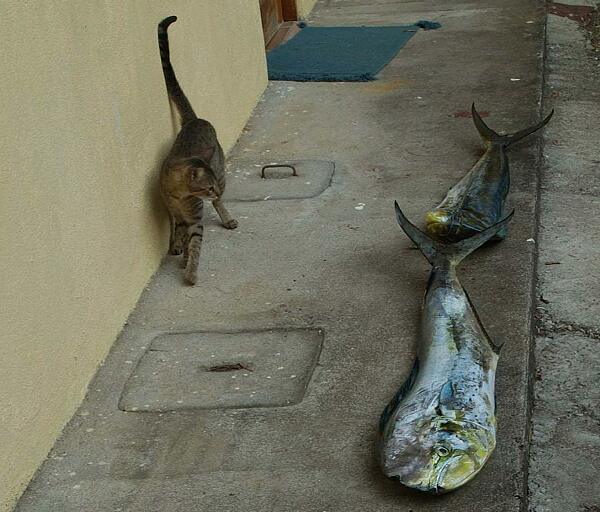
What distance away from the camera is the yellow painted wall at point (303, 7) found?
9.77m

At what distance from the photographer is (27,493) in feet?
11.5

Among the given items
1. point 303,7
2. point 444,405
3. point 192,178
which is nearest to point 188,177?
point 192,178

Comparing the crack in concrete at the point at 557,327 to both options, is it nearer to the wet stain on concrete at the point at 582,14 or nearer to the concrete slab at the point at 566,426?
the concrete slab at the point at 566,426

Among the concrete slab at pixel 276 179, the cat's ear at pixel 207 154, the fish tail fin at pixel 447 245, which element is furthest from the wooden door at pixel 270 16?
the fish tail fin at pixel 447 245

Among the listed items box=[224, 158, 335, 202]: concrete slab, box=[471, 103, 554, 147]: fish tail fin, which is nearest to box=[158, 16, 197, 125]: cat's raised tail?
box=[224, 158, 335, 202]: concrete slab

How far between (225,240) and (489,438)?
2348 millimetres

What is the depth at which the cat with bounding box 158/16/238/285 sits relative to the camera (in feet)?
16.2

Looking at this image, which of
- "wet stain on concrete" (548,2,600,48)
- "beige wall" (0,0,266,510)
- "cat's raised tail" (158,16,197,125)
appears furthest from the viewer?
"wet stain on concrete" (548,2,600,48)

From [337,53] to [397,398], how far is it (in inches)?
220

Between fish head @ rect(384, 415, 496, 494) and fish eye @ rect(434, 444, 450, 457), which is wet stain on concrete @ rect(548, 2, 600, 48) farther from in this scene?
fish eye @ rect(434, 444, 450, 457)

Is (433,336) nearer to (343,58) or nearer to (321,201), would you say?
(321,201)

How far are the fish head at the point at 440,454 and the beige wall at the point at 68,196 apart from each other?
1.33 m

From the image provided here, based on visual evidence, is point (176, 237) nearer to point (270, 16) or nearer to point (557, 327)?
point (557, 327)

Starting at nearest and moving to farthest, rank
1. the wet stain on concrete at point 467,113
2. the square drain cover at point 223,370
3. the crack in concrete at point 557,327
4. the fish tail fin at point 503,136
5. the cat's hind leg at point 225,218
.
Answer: the square drain cover at point 223,370
the crack in concrete at point 557,327
the cat's hind leg at point 225,218
the fish tail fin at point 503,136
the wet stain on concrete at point 467,113
